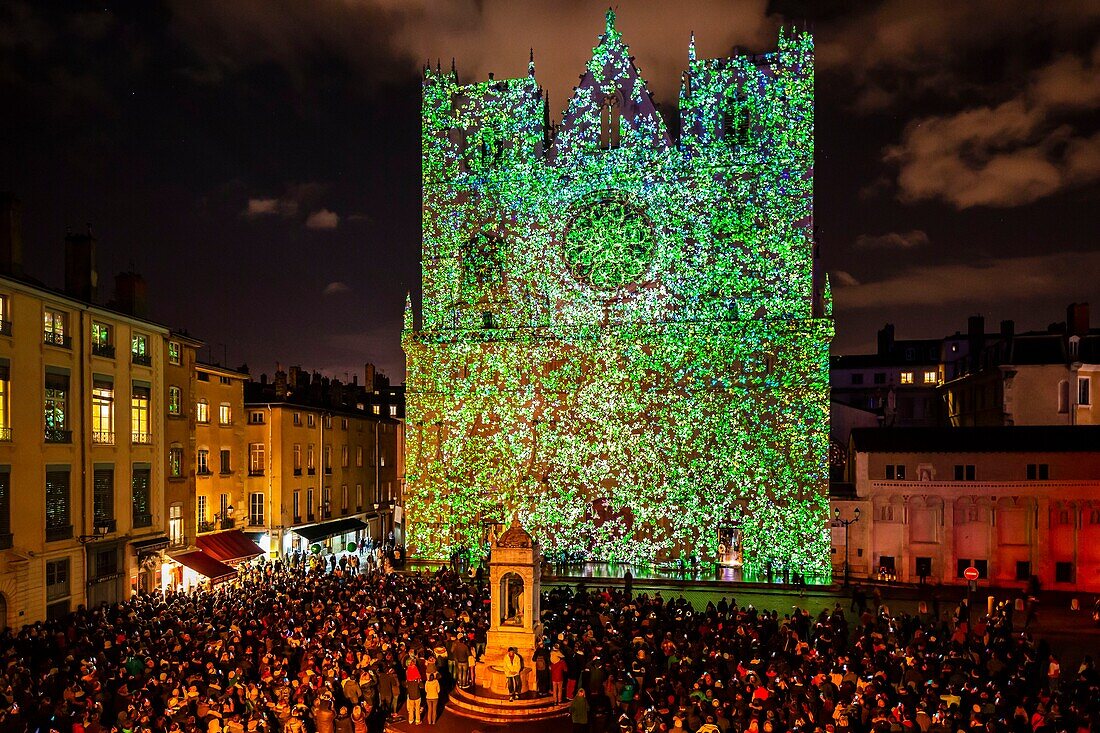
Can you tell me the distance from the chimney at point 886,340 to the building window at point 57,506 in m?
56.1

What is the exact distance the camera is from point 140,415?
30422 millimetres

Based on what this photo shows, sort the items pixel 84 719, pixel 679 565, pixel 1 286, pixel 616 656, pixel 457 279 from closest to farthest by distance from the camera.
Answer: pixel 84 719, pixel 616 656, pixel 1 286, pixel 679 565, pixel 457 279

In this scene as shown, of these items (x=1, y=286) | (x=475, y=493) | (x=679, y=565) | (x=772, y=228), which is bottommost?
(x=679, y=565)

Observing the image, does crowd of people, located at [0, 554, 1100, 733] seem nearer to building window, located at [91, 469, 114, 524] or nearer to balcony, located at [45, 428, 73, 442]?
building window, located at [91, 469, 114, 524]

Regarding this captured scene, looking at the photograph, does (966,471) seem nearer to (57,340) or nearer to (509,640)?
(509,640)

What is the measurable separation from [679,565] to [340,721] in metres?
21.5

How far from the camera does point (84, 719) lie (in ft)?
47.2

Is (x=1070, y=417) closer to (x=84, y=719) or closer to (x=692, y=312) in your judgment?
(x=692, y=312)

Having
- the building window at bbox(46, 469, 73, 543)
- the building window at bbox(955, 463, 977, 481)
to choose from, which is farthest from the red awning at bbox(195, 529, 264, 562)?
the building window at bbox(955, 463, 977, 481)

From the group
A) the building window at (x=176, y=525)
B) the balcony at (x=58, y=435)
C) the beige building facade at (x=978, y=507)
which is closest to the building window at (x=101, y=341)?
the balcony at (x=58, y=435)

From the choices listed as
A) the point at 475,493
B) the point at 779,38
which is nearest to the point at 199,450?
the point at 475,493

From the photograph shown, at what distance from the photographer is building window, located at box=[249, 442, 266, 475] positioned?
1609 inches

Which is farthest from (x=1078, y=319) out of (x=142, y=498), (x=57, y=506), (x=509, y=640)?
(x=57, y=506)

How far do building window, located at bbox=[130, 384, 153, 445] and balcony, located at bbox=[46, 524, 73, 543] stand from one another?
14.3ft
